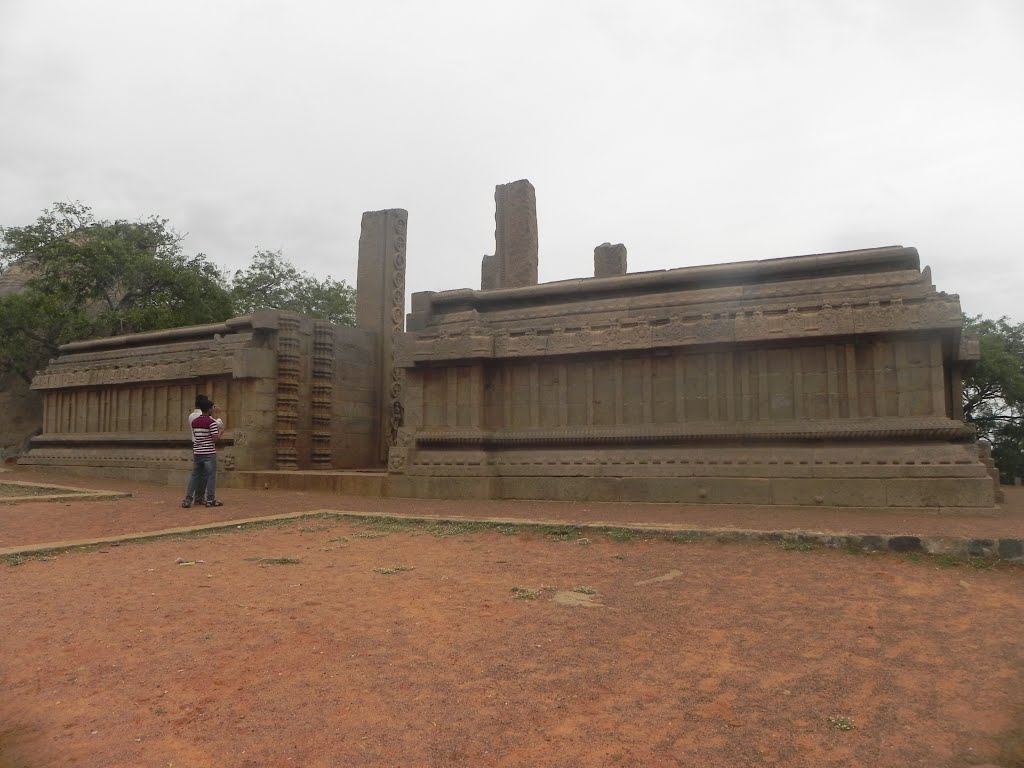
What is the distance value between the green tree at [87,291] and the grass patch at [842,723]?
25.3m

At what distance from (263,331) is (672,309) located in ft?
29.0

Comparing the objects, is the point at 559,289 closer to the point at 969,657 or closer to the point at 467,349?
the point at 467,349

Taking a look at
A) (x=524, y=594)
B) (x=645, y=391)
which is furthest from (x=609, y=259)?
(x=524, y=594)

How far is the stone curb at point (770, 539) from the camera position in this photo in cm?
572

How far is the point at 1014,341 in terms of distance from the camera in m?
28.5

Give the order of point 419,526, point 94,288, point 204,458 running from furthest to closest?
point 94,288 → point 204,458 → point 419,526

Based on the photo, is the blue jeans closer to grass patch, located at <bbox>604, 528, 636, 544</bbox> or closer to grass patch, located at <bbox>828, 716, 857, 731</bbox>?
grass patch, located at <bbox>604, 528, 636, 544</bbox>

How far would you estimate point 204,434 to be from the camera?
35.0 feet

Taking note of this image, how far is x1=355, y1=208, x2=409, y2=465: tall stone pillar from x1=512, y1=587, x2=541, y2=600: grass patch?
1218cm

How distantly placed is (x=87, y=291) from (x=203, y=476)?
1810 cm

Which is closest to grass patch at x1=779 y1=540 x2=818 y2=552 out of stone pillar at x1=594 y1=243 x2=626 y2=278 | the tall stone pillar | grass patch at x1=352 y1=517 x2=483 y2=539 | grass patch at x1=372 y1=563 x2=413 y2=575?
grass patch at x1=352 y1=517 x2=483 y2=539

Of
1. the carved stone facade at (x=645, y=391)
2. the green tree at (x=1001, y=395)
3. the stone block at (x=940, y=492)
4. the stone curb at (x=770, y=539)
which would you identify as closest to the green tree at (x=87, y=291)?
the carved stone facade at (x=645, y=391)

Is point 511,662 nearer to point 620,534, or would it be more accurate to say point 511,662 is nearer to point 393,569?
point 393,569

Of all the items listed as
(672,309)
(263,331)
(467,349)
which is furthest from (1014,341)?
(263,331)
